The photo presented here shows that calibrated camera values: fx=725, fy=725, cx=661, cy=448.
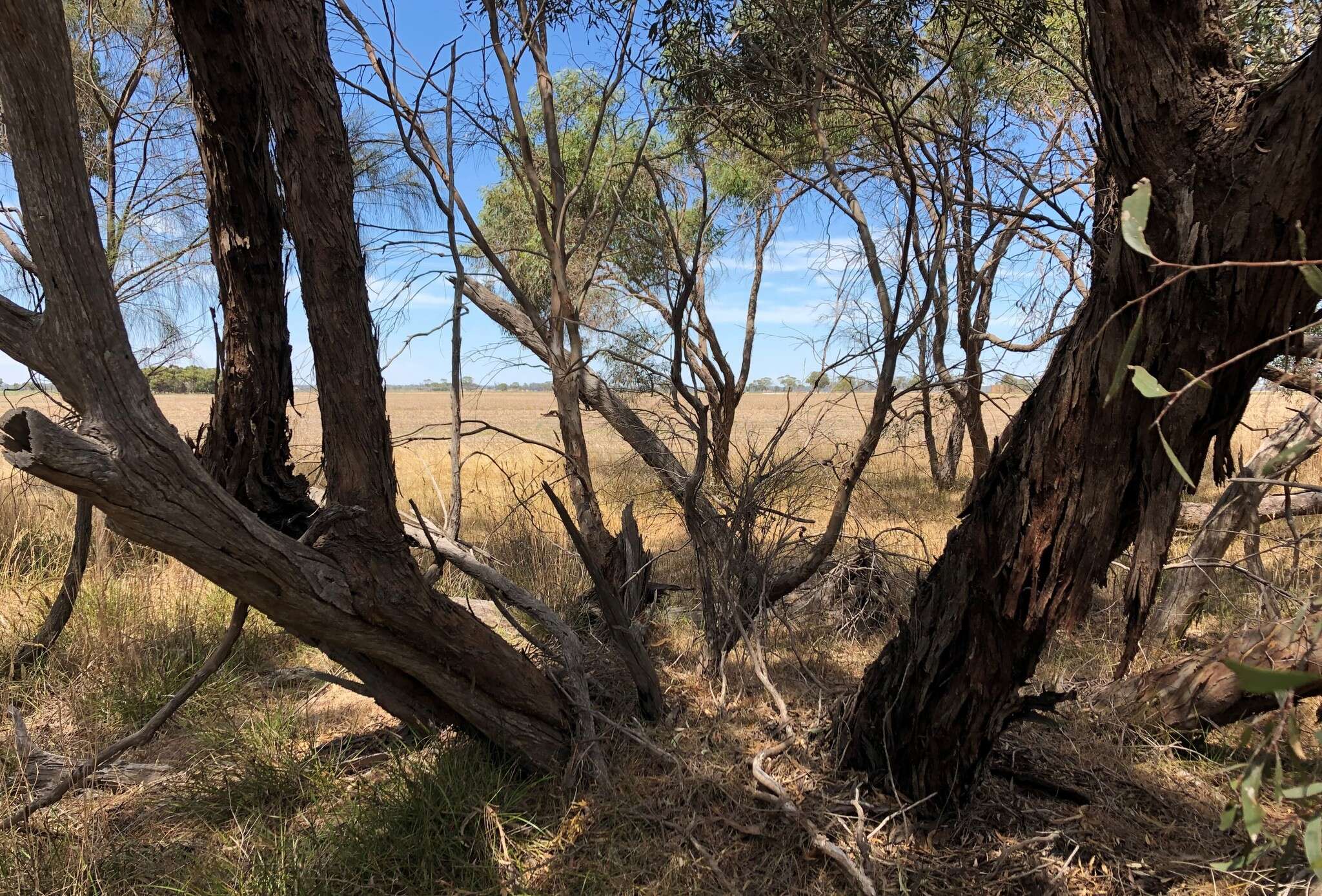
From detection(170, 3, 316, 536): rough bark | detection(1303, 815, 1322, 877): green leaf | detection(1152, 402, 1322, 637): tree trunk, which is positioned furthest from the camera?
detection(1152, 402, 1322, 637): tree trunk

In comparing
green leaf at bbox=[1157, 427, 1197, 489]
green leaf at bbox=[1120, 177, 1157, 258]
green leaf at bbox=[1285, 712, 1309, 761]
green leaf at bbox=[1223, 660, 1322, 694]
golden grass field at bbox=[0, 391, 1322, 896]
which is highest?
green leaf at bbox=[1120, 177, 1157, 258]

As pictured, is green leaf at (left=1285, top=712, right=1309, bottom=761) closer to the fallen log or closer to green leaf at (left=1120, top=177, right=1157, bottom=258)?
green leaf at (left=1120, top=177, right=1157, bottom=258)

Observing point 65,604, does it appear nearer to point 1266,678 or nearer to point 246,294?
point 246,294

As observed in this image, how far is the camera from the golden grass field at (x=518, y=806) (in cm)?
219

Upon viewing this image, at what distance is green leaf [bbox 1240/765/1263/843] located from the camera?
69 cm

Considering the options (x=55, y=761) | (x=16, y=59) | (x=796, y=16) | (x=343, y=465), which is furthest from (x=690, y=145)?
(x=55, y=761)

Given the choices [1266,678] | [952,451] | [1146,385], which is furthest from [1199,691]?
[952,451]

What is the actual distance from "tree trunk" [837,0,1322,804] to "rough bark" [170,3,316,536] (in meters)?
2.24

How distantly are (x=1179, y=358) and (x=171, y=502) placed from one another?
7.42ft

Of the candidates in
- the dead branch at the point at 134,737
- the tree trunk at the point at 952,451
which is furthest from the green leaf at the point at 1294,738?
the tree trunk at the point at 952,451

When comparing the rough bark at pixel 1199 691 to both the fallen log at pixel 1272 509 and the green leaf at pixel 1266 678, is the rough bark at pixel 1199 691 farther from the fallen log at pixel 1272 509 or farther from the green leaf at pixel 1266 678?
the green leaf at pixel 1266 678

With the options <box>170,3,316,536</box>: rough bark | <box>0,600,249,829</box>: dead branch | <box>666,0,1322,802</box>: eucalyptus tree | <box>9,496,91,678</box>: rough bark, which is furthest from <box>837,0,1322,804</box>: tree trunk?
<box>9,496,91,678</box>: rough bark

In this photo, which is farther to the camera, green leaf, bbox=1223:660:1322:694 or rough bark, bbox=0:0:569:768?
rough bark, bbox=0:0:569:768

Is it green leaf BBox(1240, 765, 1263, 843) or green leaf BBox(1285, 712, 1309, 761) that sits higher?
green leaf BBox(1285, 712, 1309, 761)
